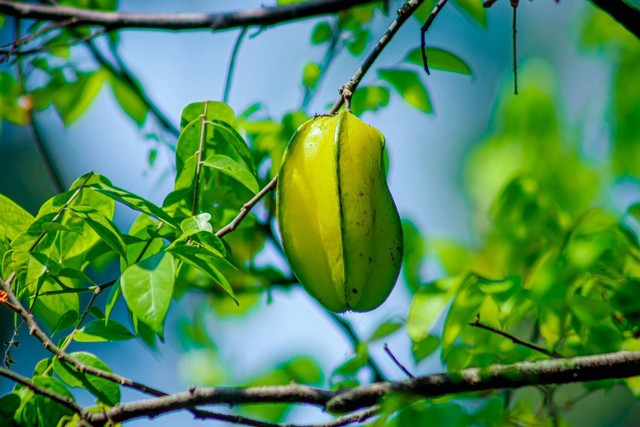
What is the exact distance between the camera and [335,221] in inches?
62.5

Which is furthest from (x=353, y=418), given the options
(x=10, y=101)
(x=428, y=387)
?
(x=10, y=101)

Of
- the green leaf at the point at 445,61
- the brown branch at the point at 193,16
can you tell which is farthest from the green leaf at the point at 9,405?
the green leaf at the point at 445,61

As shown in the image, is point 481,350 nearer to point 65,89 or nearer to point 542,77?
point 542,77

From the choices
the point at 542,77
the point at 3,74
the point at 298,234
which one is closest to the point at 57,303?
the point at 298,234

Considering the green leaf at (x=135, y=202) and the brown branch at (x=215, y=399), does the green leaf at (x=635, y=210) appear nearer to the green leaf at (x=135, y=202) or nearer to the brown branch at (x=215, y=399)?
the brown branch at (x=215, y=399)

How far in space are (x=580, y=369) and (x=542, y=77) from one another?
174 cm

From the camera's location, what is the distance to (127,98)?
3.03m

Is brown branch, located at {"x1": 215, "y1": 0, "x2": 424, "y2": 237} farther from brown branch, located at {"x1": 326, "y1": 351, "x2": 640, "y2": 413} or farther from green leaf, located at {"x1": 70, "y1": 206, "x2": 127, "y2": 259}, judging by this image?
brown branch, located at {"x1": 326, "y1": 351, "x2": 640, "y2": 413}

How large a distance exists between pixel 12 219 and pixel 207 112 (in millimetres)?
527

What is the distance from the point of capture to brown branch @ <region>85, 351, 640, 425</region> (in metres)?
1.46

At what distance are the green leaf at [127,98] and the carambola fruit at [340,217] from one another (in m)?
1.51

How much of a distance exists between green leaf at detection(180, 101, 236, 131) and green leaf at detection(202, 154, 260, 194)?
7.7 inches

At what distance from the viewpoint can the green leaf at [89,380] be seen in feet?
5.19

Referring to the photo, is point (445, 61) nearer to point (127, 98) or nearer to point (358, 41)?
point (358, 41)
